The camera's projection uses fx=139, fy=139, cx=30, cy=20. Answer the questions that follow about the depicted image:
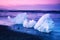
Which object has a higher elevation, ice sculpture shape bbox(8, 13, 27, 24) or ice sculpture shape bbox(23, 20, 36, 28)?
ice sculpture shape bbox(8, 13, 27, 24)

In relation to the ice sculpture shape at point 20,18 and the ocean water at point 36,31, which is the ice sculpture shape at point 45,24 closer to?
the ocean water at point 36,31

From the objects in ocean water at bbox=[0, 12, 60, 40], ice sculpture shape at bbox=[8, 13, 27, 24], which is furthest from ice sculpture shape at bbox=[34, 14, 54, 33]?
ice sculpture shape at bbox=[8, 13, 27, 24]

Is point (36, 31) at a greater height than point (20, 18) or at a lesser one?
lesser

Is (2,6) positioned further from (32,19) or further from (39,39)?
(39,39)

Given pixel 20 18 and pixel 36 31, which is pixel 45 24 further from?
pixel 20 18

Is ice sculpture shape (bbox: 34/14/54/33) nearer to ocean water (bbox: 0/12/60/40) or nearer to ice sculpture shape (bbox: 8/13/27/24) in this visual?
ocean water (bbox: 0/12/60/40)

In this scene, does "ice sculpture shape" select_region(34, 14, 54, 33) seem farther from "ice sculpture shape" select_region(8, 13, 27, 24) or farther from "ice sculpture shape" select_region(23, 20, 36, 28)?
"ice sculpture shape" select_region(8, 13, 27, 24)

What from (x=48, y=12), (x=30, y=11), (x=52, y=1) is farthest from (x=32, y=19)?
(x=52, y=1)

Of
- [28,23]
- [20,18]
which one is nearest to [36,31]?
[28,23]
